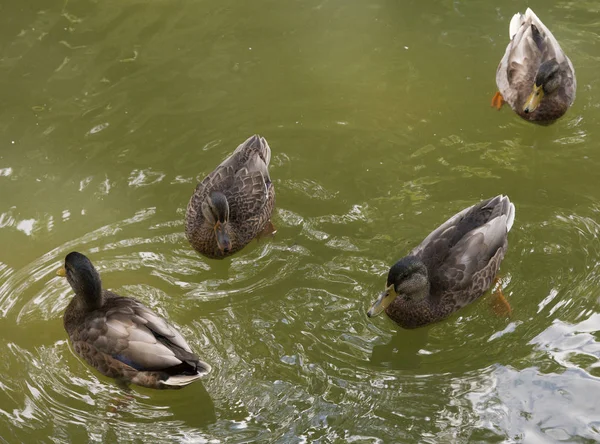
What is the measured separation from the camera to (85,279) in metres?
5.31

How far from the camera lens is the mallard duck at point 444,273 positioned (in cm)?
545

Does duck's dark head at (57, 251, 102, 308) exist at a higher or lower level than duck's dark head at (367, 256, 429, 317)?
higher

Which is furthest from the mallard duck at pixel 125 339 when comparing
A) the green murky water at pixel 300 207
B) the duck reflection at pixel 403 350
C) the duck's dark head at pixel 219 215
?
the duck reflection at pixel 403 350

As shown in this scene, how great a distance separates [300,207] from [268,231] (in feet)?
1.19

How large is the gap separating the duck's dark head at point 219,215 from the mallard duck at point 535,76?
2.86 m

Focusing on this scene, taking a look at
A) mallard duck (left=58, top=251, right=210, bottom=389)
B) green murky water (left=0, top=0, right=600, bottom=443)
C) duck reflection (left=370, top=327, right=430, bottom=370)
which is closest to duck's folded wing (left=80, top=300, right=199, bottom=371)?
mallard duck (left=58, top=251, right=210, bottom=389)

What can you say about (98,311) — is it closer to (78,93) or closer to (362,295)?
(362,295)

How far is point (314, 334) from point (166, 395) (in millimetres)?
1060

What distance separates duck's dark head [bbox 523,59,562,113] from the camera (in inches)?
283

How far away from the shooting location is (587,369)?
17.5 ft

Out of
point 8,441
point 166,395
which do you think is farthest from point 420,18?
point 8,441

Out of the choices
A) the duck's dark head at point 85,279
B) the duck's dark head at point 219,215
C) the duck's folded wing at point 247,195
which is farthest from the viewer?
the duck's folded wing at point 247,195

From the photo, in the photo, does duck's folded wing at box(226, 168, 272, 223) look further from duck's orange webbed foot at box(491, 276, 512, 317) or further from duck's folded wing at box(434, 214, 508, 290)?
duck's orange webbed foot at box(491, 276, 512, 317)

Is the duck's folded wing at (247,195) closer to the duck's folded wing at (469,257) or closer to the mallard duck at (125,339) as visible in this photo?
the mallard duck at (125,339)
